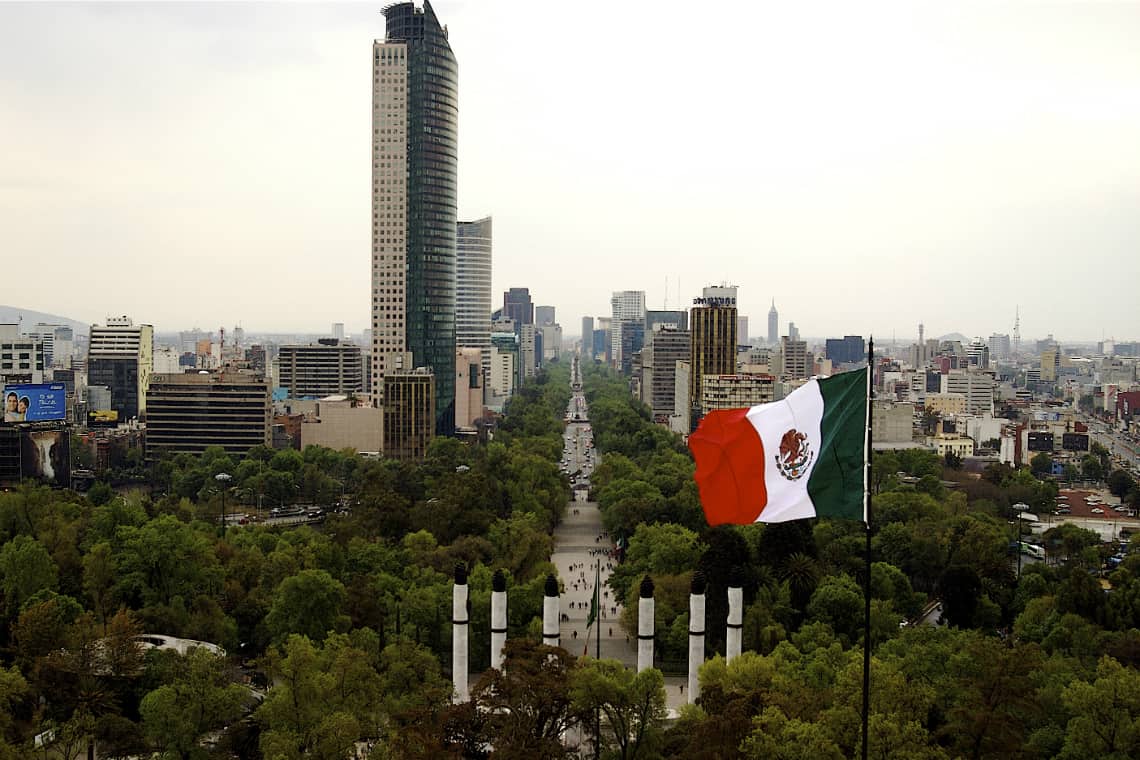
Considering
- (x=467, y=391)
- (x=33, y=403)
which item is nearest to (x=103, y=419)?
(x=467, y=391)

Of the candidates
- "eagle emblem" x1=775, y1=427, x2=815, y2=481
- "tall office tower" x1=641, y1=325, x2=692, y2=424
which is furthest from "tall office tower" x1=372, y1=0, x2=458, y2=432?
"eagle emblem" x1=775, y1=427, x2=815, y2=481

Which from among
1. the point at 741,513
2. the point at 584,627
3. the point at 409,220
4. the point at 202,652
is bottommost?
the point at 584,627

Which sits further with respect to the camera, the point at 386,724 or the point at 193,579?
the point at 193,579

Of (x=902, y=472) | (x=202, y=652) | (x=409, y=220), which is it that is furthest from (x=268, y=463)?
(x=202, y=652)

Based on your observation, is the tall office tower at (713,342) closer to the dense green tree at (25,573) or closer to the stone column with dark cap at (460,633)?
the stone column with dark cap at (460,633)

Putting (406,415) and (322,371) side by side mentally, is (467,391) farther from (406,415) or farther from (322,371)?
(406,415)

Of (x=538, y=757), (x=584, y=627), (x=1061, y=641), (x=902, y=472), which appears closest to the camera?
(x=538, y=757)

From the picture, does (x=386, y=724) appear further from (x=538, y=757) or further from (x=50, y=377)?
(x=50, y=377)
